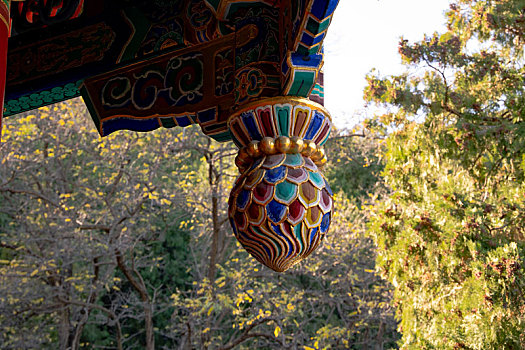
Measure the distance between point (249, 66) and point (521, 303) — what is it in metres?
4.45

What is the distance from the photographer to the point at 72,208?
8969 mm

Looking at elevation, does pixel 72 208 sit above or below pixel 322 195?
above

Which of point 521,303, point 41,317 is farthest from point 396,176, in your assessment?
point 41,317

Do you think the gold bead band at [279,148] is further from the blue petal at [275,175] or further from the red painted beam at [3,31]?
the red painted beam at [3,31]

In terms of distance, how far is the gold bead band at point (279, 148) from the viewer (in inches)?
68.1

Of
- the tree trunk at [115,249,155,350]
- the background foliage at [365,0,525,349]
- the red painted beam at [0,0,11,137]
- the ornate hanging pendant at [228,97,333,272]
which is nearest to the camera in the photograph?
the red painted beam at [0,0,11,137]

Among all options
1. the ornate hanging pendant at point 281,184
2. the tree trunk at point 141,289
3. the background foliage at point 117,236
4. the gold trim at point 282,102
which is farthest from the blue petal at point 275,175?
the tree trunk at point 141,289

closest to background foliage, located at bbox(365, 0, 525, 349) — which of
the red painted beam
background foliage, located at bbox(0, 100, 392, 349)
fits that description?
background foliage, located at bbox(0, 100, 392, 349)

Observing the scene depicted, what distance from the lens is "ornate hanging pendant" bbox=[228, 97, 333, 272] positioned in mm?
1681

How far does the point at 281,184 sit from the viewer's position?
1681 mm

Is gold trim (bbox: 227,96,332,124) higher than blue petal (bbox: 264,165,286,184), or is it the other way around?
gold trim (bbox: 227,96,332,124)

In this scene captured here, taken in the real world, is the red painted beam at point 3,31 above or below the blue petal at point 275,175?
above

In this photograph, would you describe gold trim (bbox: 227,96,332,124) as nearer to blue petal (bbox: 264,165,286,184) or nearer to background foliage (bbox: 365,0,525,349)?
blue petal (bbox: 264,165,286,184)

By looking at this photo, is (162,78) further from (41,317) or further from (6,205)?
(41,317)
